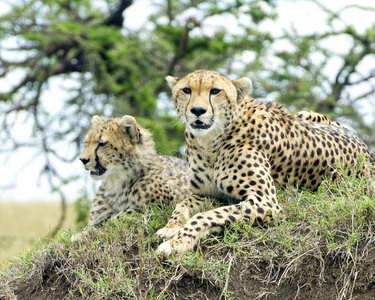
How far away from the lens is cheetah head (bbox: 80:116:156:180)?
16.5 ft

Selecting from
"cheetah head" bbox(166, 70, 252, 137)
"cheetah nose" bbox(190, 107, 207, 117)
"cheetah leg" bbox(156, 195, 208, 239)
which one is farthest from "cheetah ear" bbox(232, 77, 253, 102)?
"cheetah leg" bbox(156, 195, 208, 239)

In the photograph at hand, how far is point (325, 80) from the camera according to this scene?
444 inches

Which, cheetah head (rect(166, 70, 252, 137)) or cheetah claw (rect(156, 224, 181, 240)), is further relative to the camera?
cheetah head (rect(166, 70, 252, 137))

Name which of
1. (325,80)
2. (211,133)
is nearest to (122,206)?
(211,133)

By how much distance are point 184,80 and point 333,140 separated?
1.42 metres

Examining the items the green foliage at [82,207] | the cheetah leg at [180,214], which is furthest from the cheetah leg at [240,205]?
the green foliage at [82,207]

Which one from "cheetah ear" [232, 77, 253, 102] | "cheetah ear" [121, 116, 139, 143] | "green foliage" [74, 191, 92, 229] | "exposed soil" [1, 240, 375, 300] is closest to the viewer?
"exposed soil" [1, 240, 375, 300]

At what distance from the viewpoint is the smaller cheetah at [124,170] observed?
5047 millimetres

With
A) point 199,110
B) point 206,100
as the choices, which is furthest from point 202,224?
point 206,100

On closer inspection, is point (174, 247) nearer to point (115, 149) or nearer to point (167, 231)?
point (167, 231)

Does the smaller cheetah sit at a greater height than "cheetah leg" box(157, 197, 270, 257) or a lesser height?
lesser

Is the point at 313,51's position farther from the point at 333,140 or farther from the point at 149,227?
the point at 149,227

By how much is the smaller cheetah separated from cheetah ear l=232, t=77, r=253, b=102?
97 centimetres

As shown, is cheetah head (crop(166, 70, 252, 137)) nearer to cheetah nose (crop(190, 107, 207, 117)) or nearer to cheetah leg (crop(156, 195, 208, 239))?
cheetah nose (crop(190, 107, 207, 117))
